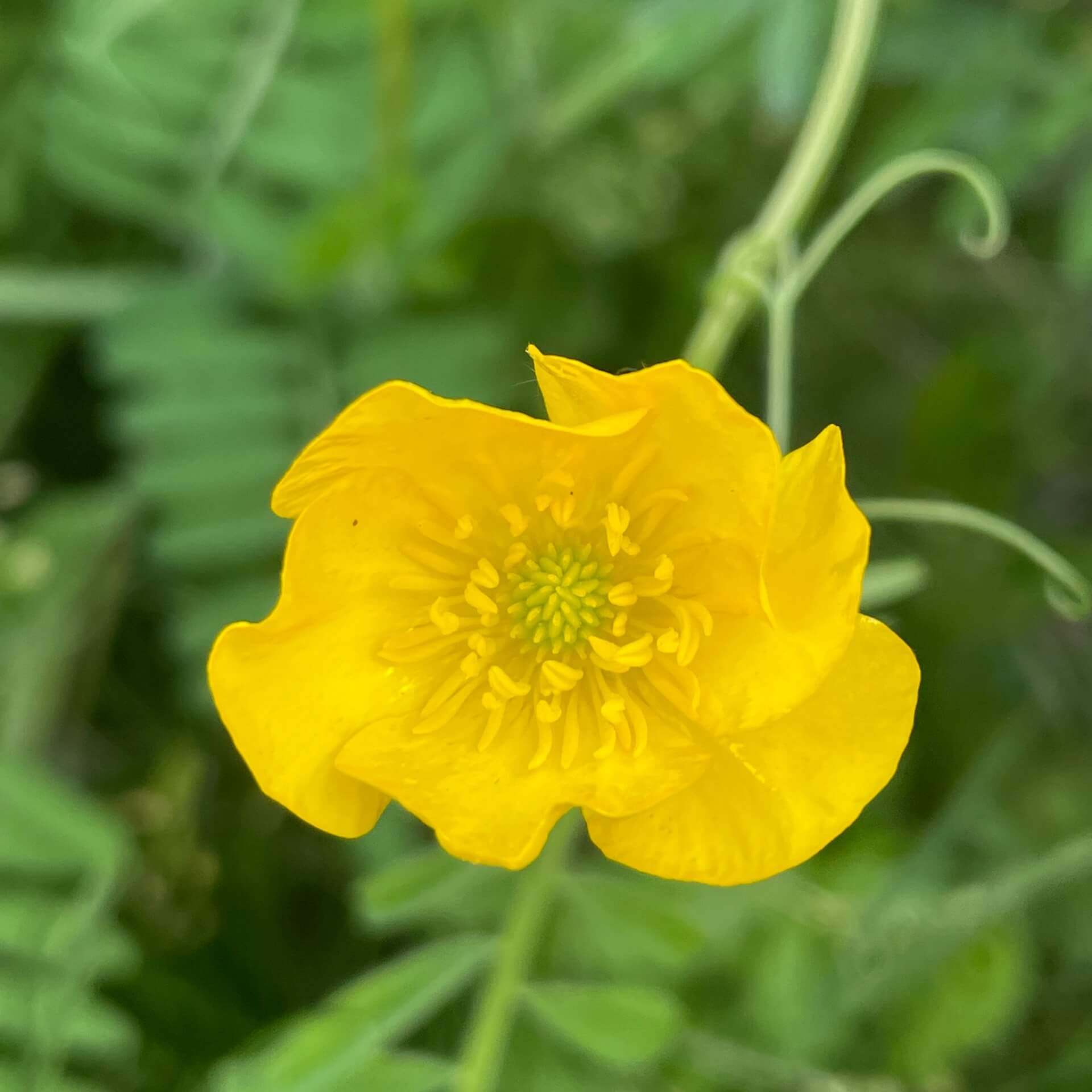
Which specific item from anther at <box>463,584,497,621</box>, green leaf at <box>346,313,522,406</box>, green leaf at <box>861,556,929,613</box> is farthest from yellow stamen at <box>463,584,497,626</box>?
green leaf at <box>346,313,522,406</box>

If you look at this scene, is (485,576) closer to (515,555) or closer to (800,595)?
(515,555)

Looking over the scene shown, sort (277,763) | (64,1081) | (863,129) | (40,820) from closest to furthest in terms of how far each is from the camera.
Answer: (277,763)
(64,1081)
(40,820)
(863,129)

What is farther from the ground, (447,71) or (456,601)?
(447,71)

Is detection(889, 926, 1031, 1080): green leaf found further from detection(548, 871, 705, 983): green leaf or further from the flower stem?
the flower stem

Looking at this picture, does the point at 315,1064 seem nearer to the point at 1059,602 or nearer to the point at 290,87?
the point at 1059,602

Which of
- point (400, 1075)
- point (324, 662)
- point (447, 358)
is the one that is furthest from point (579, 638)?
point (447, 358)

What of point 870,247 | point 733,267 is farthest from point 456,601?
point 870,247
